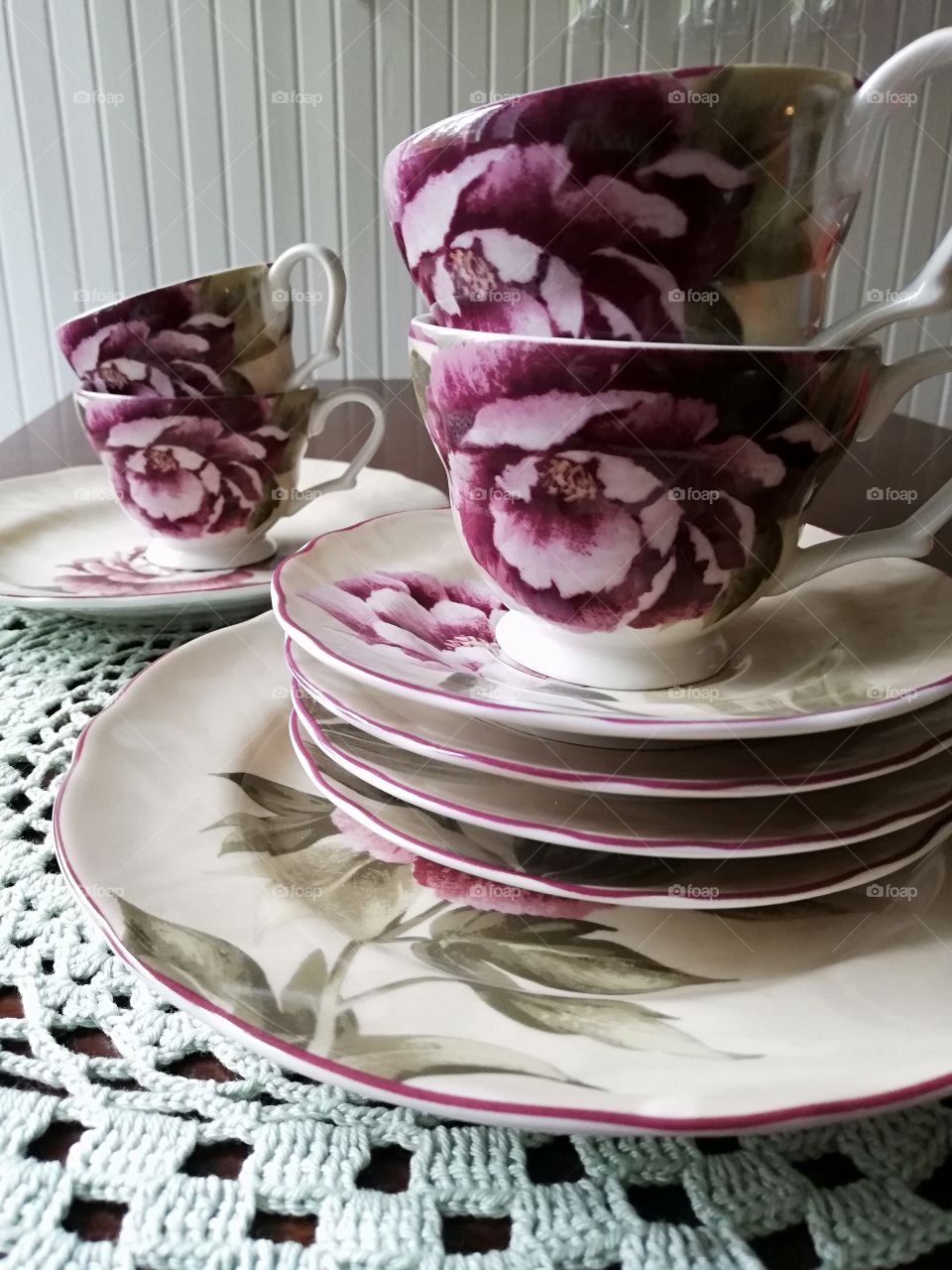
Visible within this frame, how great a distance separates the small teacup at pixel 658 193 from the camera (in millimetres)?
279

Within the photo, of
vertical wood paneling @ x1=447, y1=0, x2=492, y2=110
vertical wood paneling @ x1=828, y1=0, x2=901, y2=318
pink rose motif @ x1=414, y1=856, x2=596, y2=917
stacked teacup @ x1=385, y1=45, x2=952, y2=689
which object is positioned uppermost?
vertical wood paneling @ x1=447, y1=0, x2=492, y2=110

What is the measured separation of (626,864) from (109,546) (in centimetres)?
46

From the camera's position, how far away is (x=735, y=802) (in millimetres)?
278

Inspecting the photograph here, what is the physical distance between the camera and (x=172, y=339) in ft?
1.83

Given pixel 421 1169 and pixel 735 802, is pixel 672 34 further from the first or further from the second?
pixel 421 1169

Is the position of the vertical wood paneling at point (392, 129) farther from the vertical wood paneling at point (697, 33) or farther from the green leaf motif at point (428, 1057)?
the green leaf motif at point (428, 1057)

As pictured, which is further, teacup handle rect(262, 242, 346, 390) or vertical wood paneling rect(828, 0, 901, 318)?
vertical wood paneling rect(828, 0, 901, 318)

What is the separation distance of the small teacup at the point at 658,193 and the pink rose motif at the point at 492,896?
17 centimetres

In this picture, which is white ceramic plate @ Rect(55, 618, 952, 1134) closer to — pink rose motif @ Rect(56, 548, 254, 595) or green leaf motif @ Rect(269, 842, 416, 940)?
green leaf motif @ Rect(269, 842, 416, 940)

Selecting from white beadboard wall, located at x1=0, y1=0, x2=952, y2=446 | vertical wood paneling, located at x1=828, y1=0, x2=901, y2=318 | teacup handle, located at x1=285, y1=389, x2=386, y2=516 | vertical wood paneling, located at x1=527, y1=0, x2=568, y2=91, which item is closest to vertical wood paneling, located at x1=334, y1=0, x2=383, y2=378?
white beadboard wall, located at x1=0, y1=0, x2=952, y2=446

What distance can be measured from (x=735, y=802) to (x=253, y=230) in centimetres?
166

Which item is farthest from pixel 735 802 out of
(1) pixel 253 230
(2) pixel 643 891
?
(1) pixel 253 230

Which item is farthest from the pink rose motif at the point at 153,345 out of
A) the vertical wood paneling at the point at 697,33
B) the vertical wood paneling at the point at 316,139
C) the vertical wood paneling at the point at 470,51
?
the vertical wood paneling at the point at 697,33

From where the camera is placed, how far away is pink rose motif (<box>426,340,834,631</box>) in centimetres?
27
